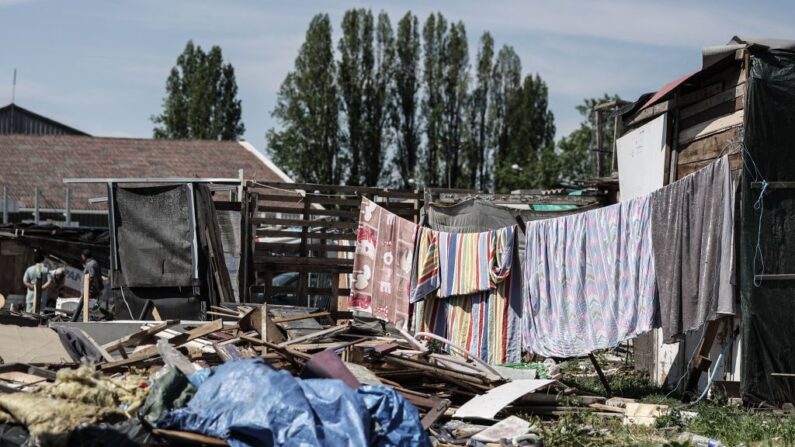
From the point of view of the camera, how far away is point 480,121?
1976 inches

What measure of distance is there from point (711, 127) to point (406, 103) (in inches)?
1506

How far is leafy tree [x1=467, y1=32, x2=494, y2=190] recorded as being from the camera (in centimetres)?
4956

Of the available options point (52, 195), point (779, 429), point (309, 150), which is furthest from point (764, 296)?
point (309, 150)

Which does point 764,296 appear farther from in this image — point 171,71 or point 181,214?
point 171,71

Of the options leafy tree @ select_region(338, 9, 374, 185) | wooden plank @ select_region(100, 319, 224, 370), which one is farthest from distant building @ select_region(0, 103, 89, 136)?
wooden plank @ select_region(100, 319, 224, 370)

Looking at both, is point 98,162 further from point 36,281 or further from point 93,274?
point 93,274

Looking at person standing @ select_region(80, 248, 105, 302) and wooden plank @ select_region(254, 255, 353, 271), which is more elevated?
wooden plank @ select_region(254, 255, 353, 271)

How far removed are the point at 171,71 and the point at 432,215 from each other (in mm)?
42973

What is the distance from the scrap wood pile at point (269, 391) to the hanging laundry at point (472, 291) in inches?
33.8

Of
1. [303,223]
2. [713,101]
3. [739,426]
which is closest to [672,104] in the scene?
[713,101]

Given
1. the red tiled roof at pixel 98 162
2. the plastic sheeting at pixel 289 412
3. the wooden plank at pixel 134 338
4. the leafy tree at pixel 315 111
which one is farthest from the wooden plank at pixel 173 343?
the leafy tree at pixel 315 111

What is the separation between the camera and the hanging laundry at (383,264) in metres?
13.8

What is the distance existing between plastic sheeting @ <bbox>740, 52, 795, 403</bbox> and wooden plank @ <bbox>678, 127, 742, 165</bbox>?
1.14 ft

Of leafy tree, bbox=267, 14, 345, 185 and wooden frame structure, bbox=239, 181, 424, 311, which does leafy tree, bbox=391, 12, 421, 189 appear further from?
wooden frame structure, bbox=239, 181, 424, 311
